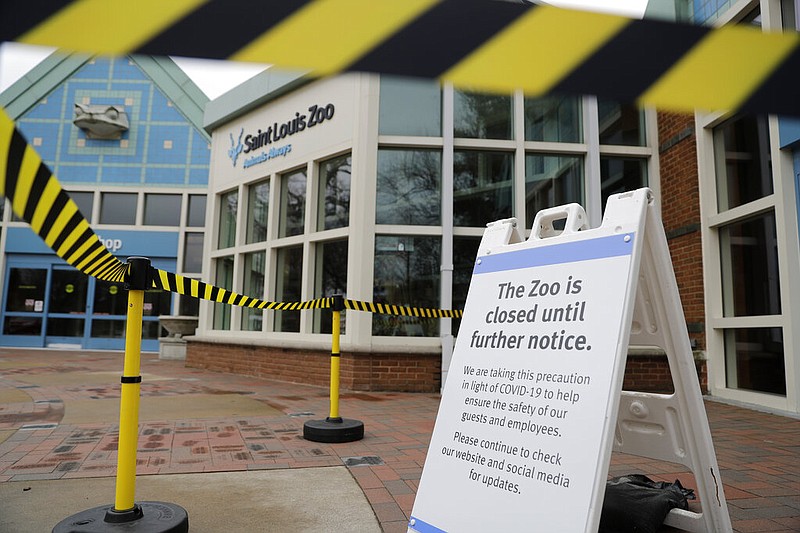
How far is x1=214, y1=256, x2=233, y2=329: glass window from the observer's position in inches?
462

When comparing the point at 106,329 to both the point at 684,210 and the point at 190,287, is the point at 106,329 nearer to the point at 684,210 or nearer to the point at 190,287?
the point at 190,287

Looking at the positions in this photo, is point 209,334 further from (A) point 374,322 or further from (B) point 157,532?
(B) point 157,532

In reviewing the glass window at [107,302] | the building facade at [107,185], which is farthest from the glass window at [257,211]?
the glass window at [107,302]

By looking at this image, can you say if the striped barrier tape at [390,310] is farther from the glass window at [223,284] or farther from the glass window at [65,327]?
the glass window at [65,327]

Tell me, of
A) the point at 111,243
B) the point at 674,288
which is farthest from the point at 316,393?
the point at 111,243

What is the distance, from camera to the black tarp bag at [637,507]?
266 centimetres

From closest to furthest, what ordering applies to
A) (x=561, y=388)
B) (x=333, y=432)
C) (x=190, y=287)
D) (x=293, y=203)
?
(x=561, y=388) < (x=190, y=287) < (x=333, y=432) < (x=293, y=203)

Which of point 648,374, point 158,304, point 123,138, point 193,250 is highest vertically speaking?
point 123,138

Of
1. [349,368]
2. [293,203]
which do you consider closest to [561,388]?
[349,368]

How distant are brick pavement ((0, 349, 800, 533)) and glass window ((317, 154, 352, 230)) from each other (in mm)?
3154

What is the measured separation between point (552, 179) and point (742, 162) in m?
2.68

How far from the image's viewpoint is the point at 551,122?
9102mm

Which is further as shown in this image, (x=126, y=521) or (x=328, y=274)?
(x=328, y=274)

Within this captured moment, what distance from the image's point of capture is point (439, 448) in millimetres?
2459
